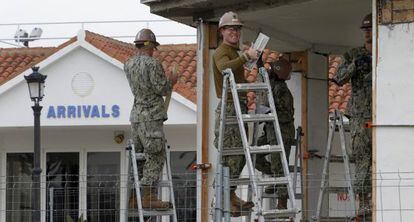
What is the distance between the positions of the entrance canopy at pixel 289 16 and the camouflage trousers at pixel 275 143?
1197 mm

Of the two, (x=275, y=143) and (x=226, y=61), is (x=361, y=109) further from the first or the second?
(x=226, y=61)

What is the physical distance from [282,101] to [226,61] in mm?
2069

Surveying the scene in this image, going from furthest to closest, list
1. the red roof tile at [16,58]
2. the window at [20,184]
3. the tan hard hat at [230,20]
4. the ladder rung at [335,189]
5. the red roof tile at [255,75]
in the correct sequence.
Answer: the red roof tile at [16,58], the window at [20,184], the red roof tile at [255,75], the ladder rung at [335,189], the tan hard hat at [230,20]

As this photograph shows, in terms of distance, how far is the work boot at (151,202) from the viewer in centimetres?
1236

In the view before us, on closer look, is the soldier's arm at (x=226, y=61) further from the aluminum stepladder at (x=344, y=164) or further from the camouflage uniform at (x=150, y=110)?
the aluminum stepladder at (x=344, y=164)

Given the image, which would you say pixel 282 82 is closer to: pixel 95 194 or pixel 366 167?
pixel 366 167

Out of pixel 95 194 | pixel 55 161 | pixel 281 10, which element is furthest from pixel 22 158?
pixel 281 10

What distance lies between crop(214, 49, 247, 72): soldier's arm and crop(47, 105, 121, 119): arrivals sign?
14776mm

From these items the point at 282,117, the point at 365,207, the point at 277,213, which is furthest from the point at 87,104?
the point at 277,213

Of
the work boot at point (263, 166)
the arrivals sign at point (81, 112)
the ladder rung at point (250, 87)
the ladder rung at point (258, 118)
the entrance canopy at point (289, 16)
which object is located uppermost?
the arrivals sign at point (81, 112)

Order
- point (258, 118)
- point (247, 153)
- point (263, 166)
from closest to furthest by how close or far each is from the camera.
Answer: point (247, 153), point (258, 118), point (263, 166)

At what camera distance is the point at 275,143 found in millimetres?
13133

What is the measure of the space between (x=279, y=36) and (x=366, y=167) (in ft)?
10.1

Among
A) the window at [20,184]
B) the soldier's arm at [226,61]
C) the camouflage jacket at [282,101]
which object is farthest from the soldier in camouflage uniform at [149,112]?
the window at [20,184]
